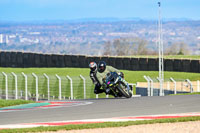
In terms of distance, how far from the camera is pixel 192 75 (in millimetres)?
48625

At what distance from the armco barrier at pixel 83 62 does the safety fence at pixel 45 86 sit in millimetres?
24970

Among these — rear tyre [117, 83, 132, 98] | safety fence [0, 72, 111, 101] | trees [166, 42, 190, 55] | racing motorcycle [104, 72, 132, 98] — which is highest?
racing motorcycle [104, 72, 132, 98]

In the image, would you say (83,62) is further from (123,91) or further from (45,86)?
(123,91)

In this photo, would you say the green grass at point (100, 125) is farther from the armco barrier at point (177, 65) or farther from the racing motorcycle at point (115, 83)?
the armco barrier at point (177, 65)

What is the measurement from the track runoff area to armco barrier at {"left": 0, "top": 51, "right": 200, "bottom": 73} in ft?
116

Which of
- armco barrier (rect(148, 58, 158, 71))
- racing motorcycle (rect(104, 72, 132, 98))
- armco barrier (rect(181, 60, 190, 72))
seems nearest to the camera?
racing motorcycle (rect(104, 72, 132, 98))

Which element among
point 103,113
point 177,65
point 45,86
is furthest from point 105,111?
point 177,65

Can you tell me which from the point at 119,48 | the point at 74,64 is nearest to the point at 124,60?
the point at 74,64

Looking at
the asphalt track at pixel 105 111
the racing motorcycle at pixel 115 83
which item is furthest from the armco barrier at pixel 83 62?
the asphalt track at pixel 105 111

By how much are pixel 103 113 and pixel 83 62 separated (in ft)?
161

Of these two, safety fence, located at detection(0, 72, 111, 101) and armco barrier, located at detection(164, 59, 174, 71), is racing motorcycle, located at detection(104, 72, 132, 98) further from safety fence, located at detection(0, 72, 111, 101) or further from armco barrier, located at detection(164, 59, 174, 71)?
armco barrier, located at detection(164, 59, 174, 71)

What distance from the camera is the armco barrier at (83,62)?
55.0m

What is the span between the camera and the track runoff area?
578 inches

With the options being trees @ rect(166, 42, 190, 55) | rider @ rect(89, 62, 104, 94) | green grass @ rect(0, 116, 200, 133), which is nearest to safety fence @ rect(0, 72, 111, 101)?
rider @ rect(89, 62, 104, 94)
